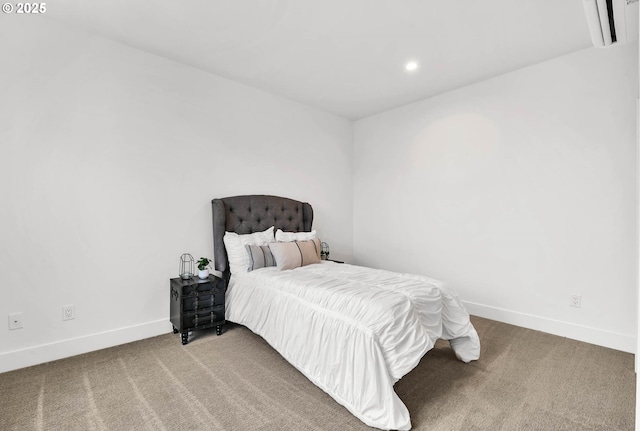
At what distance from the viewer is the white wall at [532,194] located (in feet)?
8.88

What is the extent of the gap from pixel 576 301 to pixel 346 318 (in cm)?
243

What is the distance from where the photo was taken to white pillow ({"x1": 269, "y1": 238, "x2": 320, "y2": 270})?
3057mm

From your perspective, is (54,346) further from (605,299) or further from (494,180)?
(605,299)

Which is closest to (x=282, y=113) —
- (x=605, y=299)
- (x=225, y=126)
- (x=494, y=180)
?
(x=225, y=126)

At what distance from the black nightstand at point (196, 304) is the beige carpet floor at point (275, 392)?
20 cm

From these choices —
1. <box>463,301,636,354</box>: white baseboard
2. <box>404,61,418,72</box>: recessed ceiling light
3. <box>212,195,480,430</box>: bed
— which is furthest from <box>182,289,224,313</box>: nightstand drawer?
<box>404,61,418,72</box>: recessed ceiling light

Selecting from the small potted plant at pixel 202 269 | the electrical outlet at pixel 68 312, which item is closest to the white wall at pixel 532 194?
the small potted plant at pixel 202 269

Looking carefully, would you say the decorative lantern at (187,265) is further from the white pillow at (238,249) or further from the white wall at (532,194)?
the white wall at (532,194)

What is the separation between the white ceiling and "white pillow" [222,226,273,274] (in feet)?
5.76

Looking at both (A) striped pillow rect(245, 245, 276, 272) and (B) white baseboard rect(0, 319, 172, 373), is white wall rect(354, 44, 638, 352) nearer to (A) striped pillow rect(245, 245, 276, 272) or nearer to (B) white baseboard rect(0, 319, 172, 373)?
(A) striped pillow rect(245, 245, 276, 272)

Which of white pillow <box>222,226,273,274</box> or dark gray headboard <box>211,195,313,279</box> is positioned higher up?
dark gray headboard <box>211,195,313,279</box>

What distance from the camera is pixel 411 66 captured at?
315cm

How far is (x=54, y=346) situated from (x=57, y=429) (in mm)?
1014

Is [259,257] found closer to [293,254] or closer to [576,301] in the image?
[293,254]
